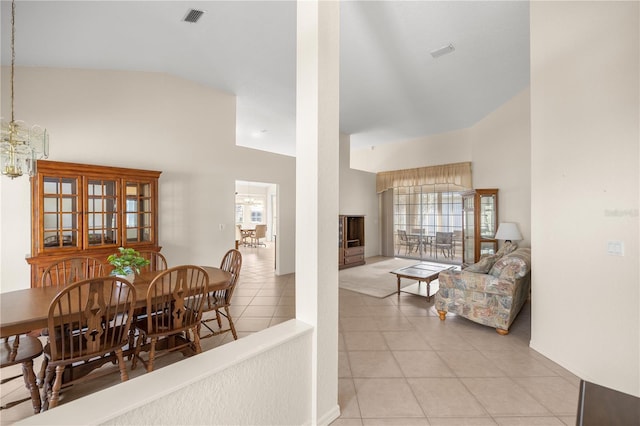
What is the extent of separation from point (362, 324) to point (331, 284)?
1.88 meters

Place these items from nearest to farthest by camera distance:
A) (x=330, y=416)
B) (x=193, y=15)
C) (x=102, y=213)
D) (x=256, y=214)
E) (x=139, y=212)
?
(x=330, y=416)
(x=193, y=15)
(x=102, y=213)
(x=139, y=212)
(x=256, y=214)

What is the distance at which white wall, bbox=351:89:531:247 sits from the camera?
15.9 ft

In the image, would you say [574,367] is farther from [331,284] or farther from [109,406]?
[109,406]

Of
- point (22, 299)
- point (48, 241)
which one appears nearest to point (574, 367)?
point (22, 299)

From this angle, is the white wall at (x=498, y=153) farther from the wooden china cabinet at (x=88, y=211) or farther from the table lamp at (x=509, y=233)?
the wooden china cabinet at (x=88, y=211)

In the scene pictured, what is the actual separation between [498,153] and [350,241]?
3.85 metres

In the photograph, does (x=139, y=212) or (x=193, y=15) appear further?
(x=139, y=212)

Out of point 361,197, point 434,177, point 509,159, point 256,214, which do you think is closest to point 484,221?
point 509,159

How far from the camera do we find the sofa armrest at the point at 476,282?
2979 mm

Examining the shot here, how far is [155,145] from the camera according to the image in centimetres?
408

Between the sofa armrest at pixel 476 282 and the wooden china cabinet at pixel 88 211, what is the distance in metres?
4.09

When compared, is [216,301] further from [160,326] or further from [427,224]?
[427,224]

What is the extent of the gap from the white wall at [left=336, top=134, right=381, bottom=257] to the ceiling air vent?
456 cm

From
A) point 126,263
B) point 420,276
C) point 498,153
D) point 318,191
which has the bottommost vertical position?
point 420,276
